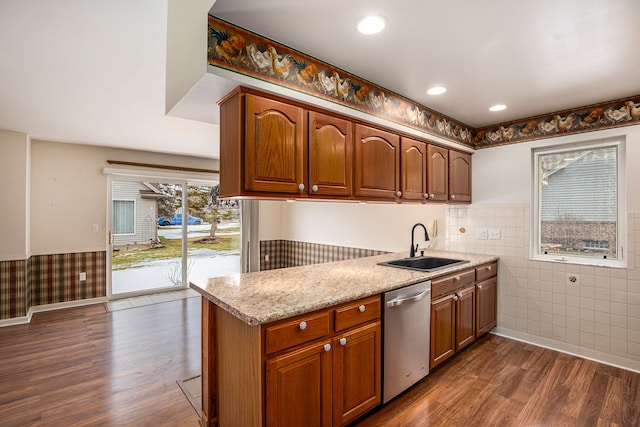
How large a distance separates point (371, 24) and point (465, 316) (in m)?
2.53

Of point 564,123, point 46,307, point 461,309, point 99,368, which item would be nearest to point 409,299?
point 461,309

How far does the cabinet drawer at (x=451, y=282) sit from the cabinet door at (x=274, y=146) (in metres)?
1.36

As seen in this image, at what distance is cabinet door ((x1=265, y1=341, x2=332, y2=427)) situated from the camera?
151 centimetres

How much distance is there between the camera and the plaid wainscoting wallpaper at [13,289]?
12.5 ft

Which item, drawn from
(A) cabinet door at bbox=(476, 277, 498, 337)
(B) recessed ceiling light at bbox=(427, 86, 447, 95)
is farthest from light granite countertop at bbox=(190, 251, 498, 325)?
(B) recessed ceiling light at bbox=(427, 86, 447, 95)

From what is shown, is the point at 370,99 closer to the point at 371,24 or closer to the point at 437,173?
the point at 371,24

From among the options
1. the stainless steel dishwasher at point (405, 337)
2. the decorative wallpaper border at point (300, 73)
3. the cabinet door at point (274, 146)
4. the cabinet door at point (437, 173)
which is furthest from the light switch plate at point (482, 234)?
the cabinet door at point (274, 146)

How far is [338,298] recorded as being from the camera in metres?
1.80

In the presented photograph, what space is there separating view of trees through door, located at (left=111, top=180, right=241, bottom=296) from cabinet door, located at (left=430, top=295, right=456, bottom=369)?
4321 mm

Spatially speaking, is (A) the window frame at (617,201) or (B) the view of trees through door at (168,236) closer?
(A) the window frame at (617,201)

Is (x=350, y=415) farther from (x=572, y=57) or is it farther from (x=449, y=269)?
(x=572, y=57)

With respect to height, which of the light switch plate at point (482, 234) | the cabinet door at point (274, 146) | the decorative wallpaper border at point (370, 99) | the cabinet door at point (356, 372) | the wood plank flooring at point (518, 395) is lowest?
the wood plank flooring at point (518, 395)

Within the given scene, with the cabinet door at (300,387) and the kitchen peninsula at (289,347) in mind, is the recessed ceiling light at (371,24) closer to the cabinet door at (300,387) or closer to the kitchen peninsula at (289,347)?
the kitchen peninsula at (289,347)

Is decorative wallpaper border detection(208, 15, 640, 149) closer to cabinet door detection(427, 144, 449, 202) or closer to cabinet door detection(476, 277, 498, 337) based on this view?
cabinet door detection(427, 144, 449, 202)
